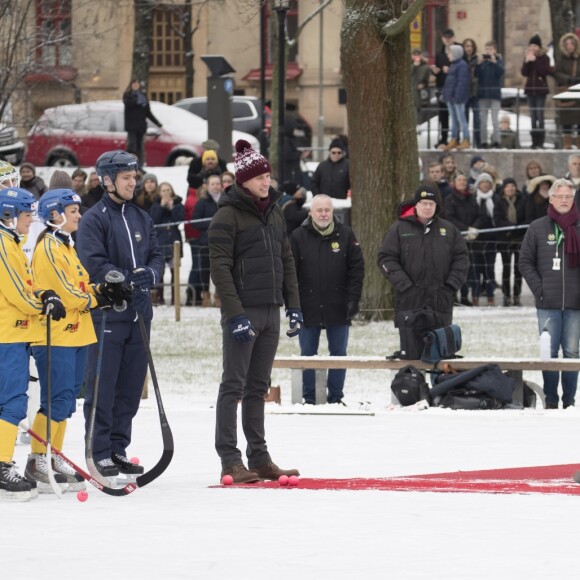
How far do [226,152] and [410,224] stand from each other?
14523mm

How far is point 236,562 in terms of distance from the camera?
807cm

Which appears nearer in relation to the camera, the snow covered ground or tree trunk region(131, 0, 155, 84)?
the snow covered ground

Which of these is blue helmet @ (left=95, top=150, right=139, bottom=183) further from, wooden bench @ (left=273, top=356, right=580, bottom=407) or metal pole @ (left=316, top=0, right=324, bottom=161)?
metal pole @ (left=316, top=0, right=324, bottom=161)

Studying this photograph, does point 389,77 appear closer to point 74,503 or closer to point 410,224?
point 410,224

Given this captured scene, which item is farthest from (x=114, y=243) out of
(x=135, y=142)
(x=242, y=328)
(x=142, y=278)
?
(x=135, y=142)

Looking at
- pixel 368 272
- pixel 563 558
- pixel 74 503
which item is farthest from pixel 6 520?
pixel 368 272

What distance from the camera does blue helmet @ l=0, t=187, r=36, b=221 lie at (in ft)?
32.9

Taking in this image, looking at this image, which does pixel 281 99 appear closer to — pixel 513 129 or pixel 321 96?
pixel 513 129

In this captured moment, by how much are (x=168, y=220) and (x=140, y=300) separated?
1377 cm

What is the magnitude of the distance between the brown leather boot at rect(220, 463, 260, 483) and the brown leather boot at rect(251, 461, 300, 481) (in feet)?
0.37

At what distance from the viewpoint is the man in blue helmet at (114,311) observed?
10414mm

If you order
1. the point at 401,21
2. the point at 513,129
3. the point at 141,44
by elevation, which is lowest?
the point at 513,129

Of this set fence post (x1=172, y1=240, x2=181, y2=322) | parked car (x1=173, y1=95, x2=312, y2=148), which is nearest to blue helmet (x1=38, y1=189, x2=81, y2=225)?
fence post (x1=172, y1=240, x2=181, y2=322)

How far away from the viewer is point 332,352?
15.3 m
